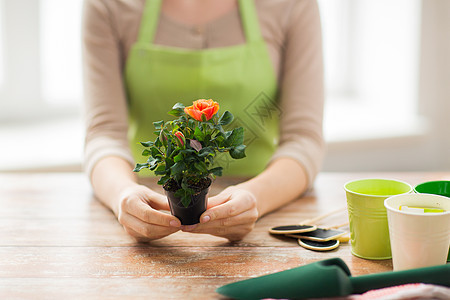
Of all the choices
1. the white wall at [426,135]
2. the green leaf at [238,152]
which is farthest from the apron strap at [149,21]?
the white wall at [426,135]

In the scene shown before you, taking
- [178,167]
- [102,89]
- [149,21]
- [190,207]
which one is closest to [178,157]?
[178,167]

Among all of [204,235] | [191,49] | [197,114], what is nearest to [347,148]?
[191,49]

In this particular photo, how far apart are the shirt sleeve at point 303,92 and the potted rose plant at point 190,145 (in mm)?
470

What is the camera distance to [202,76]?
1472 millimetres

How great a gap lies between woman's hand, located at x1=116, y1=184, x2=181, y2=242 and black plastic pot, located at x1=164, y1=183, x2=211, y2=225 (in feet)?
0.04

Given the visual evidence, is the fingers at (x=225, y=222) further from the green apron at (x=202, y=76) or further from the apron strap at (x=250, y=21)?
the apron strap at (x=250, y=21)

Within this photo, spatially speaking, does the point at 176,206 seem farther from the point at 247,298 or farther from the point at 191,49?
the point at 191,49

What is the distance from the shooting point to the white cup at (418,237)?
784 millimetres

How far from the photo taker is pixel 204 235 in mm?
1048

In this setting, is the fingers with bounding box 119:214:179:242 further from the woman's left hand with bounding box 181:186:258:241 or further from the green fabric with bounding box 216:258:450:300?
the green fabric with bounding box 216:258:450:300

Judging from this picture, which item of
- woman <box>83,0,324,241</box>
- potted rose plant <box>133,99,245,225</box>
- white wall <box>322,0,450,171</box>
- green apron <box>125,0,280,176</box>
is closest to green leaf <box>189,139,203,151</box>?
potted rose plant <box>133,99,245,225</box>

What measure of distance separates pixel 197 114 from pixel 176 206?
18 centimetres

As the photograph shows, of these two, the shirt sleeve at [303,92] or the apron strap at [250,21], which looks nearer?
the shirt sleeve at [303,92]

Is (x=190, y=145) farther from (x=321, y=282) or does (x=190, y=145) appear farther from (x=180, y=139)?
(x=321, y=282)
